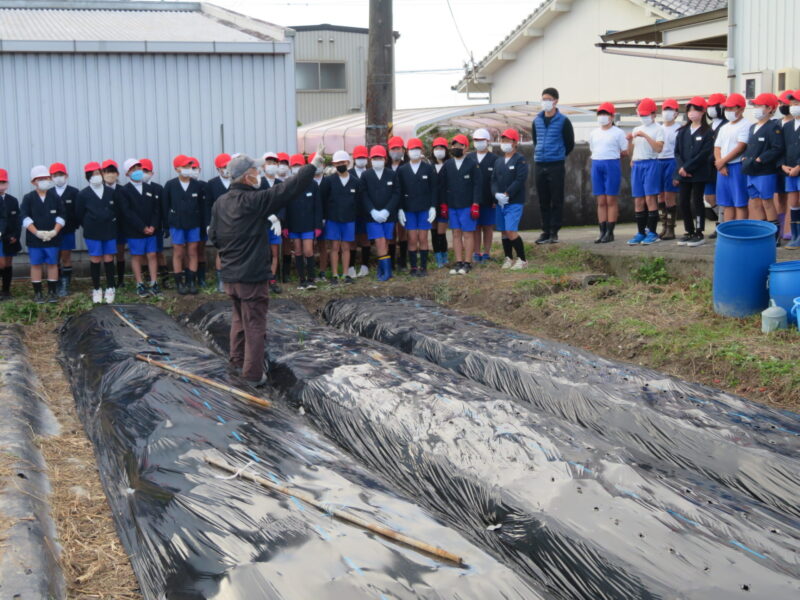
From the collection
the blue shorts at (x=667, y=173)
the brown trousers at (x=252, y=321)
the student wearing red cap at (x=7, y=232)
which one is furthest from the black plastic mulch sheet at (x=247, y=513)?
the blue shorts at (x=667, y=173)

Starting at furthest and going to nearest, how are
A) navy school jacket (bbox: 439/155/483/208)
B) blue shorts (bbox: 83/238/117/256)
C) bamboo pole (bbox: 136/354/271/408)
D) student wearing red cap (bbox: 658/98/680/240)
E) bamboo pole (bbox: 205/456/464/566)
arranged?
navy school jacket (bbox: 439/155/483/208) < student wearing red cap (bbox: 658/98/680/240) < blue shorts (bbox: 83/238/117/256) < bamboo pole (bbox: 136/354/271/408) < bamboo pole (bbox: 205/456/464/566)

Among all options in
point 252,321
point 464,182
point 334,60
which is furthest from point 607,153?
point 334,60

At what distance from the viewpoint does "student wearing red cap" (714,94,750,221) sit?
1001 centimetres

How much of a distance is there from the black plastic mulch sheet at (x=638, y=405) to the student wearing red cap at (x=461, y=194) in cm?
351

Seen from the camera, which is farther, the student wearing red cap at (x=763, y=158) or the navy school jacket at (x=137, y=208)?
the navy school jacket at (x=137, y=208)

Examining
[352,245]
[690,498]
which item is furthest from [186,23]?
[690,498]

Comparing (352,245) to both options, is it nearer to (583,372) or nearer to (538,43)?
(583,372)

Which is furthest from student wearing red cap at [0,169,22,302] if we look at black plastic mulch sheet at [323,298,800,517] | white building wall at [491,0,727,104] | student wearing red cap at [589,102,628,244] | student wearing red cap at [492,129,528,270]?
white building wall at [491,0,727,104]

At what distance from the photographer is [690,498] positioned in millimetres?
4195

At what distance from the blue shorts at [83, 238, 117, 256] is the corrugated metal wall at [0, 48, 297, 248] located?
1232mm

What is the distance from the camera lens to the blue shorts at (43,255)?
10.5m

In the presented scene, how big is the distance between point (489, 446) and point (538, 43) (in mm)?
23110

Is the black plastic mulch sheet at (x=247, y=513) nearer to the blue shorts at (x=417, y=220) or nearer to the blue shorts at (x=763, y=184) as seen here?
the blue shorts at (x=417, y=220)

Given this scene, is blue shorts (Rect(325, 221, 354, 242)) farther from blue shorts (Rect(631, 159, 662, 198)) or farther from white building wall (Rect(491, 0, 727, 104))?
white building wall (Rect(491, 0, 727, 104))
